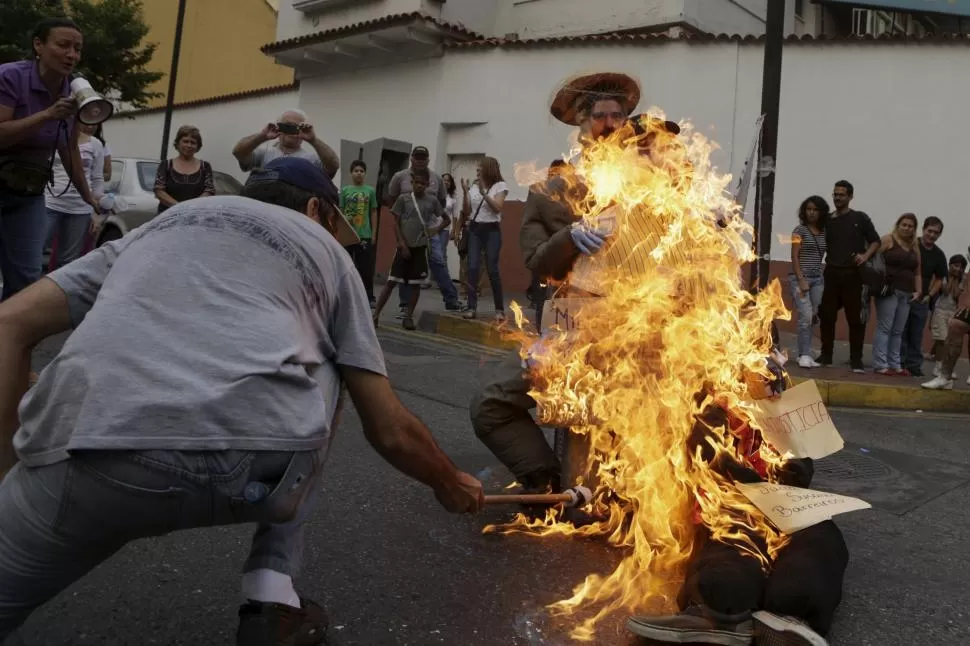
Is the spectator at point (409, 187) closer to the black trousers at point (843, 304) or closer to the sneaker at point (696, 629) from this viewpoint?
the black trousers at point (843, 304)

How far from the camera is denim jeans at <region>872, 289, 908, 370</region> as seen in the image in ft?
27.8

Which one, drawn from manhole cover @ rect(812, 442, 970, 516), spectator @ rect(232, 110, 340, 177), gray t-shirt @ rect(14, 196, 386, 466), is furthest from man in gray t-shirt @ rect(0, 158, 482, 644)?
spectator @ rect(232, 110, 340, 177)

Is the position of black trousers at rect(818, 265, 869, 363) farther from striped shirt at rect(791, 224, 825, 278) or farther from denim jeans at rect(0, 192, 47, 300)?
denim jeans at rect(0, 192, 47, 300)

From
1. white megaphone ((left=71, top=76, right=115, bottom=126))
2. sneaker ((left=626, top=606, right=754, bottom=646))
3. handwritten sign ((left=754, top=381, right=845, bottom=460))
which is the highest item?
white megaphone ((left=71, top=76, right=115, bottom=126))

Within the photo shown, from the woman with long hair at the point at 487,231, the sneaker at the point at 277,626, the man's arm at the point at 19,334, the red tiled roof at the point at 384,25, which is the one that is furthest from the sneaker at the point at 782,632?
the red tiled roof at the point at 384,25

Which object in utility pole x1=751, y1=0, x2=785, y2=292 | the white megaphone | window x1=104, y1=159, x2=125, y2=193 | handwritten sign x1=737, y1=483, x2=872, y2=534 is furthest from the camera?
window x1=104, y1=159, x2=125, y2=193

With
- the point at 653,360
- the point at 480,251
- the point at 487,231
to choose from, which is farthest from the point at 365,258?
the point at 653,360

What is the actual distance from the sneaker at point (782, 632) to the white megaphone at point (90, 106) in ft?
12.7

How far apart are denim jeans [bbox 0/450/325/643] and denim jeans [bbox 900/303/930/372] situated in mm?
8182

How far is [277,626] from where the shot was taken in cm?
229

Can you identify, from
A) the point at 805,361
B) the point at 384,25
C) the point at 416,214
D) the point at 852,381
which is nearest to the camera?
the point at 852,381

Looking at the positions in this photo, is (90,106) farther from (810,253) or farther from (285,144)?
(810,253)

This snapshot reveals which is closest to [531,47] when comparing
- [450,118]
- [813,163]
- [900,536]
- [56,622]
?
[450,118]

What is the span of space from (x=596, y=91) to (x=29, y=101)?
9.59 feet
